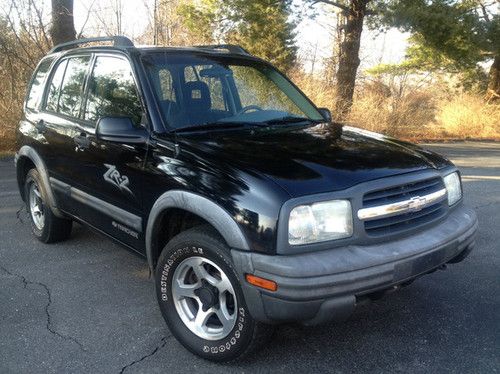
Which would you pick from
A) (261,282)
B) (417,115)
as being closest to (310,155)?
(261,282)

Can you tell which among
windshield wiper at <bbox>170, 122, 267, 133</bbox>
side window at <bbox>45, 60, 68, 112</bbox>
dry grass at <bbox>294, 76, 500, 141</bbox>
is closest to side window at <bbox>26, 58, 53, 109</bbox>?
side window at <bbox>45, 60, 68, 112</bbox>

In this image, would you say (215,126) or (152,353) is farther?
(215,126)

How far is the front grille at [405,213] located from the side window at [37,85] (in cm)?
366

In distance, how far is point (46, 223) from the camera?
4781 mm

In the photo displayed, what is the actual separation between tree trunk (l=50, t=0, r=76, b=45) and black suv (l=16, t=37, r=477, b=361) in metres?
6.98

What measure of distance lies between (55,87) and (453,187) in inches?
142

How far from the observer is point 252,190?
2545mm

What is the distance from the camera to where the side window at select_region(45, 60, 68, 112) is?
450cm

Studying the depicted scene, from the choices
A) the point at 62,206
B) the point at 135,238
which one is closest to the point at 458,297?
the point at 135,238

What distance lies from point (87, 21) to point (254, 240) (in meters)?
10.6

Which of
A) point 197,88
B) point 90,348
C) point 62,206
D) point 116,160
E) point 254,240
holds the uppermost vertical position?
point 197,88

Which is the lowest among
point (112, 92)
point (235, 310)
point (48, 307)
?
point (48, 307)

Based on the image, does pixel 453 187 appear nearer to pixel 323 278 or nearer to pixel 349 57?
pixel 323 278

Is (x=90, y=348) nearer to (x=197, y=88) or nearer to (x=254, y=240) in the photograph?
(x=254, y=240)
